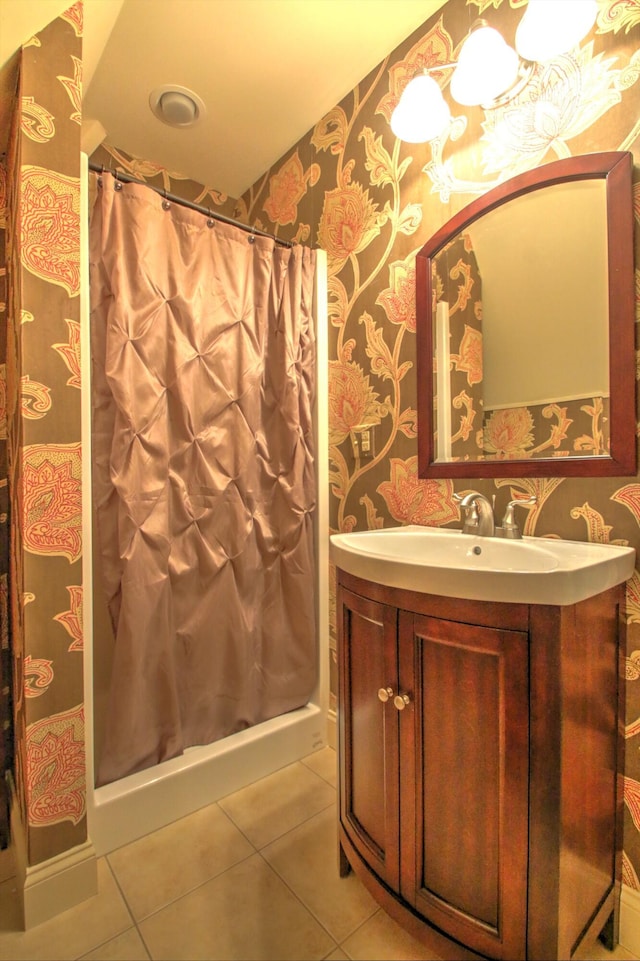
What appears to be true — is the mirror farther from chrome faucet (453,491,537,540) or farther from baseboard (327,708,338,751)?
baseboard (327,708,338,751)

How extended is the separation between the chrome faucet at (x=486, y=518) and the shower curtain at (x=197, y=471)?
0.65 meters

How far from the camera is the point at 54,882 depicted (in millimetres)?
1019

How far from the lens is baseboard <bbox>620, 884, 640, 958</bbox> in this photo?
940 millimetres

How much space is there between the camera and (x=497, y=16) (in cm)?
121

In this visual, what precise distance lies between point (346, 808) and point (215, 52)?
7.75 feet

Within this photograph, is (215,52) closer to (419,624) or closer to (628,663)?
(419,624)

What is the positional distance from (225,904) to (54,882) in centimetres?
41

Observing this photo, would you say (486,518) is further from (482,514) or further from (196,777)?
(196,777)

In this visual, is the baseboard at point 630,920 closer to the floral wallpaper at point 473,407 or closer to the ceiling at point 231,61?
the floral wallpaper at point 473,407

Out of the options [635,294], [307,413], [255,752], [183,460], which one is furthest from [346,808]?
[635,294]

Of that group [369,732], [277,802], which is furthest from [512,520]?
[277,802]

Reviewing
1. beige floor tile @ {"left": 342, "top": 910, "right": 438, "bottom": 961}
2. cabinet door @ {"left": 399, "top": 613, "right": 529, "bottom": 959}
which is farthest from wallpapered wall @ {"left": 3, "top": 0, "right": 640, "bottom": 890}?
beige floor tile @ {"left": 342, "top": 910, "right": 438, "bottom": 961}

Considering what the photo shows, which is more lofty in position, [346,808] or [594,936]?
[346,808]

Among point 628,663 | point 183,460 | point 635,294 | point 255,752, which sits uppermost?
point 635,294
